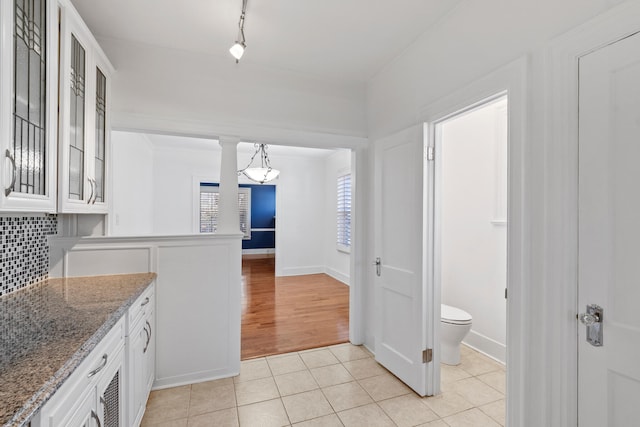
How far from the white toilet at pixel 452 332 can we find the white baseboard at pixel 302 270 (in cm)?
372

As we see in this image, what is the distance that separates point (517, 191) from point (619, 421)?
1.02 metres

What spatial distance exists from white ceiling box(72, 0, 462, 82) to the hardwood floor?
2718mm

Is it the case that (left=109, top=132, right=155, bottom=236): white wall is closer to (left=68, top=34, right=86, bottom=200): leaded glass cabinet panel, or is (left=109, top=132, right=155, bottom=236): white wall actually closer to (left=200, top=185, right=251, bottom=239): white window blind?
(left=68, top=34, right=86, bottom=200): leaded glass cabinet panel

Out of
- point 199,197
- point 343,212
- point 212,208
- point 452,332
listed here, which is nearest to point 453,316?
point 452,332

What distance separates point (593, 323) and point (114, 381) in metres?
2.12

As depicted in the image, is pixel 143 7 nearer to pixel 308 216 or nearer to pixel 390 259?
pixel 390 259

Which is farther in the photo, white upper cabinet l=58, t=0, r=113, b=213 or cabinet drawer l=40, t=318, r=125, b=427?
white upper cabinet l=58, t=0, r=113, b=213

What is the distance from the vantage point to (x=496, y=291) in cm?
275

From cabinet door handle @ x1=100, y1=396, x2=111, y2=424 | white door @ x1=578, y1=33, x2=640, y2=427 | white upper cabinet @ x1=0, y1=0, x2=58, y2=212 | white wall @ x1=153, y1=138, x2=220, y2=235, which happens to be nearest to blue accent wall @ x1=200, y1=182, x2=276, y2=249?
white wall @ x1=153, y1=138, x2=220, y2=235

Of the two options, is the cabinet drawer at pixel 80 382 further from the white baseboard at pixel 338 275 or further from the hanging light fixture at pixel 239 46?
the white baseboard at pixel 338 275

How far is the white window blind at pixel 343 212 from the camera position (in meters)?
5.42

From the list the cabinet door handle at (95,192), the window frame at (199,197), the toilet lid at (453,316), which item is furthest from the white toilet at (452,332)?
the cabinet door handle at (95,192)

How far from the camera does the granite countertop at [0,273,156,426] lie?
762 millimetres

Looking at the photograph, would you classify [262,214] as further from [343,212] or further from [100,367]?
[100,367]
